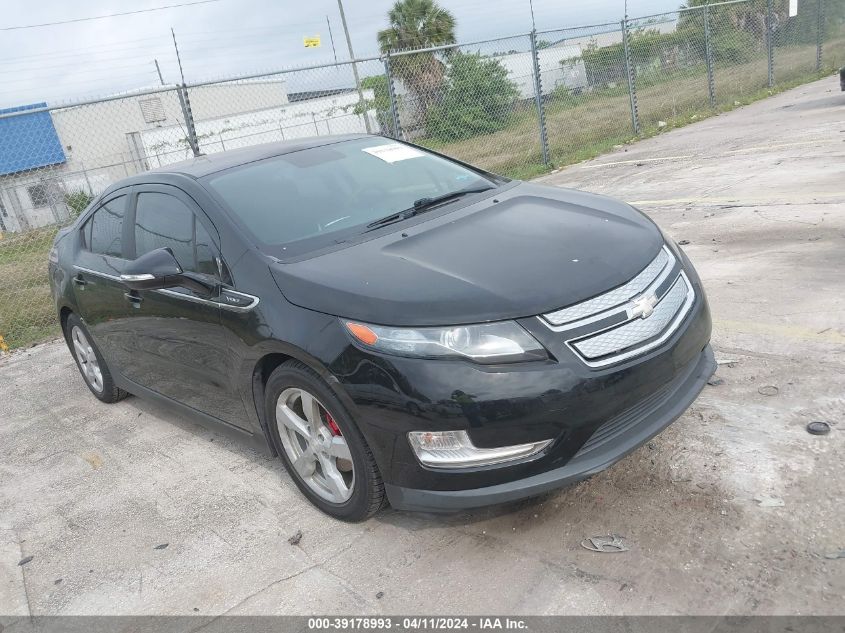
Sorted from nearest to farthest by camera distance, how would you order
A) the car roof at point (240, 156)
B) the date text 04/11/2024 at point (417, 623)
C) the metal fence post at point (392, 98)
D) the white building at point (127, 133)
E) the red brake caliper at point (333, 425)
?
1. the date text 04/11/2024 at point (417, 623)
2. the red brake caliper at point (333, 425)
3. the car roof at point (240, 156)
4. the metal fence post at point (392, 98)
5. the white building at point (127, 133)

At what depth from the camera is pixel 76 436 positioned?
482 cm

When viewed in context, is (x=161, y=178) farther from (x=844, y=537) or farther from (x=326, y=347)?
(x=844, y=537)

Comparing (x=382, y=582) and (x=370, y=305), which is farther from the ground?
(x=370, y=305)

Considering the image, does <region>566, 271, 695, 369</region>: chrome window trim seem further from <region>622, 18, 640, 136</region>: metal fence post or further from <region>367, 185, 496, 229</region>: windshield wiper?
<region>622, 18, 640, 136</region>: metal fence post

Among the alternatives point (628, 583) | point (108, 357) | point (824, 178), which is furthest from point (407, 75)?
point (628, 583)

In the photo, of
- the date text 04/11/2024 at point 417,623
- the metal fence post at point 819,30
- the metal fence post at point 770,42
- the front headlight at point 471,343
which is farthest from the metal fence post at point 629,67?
the date text 04/11/2024 at point 417,623

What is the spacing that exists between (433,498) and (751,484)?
4.06ft

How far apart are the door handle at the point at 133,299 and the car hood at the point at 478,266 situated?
4.25 feet

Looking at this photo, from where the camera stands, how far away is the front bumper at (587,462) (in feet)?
8.68

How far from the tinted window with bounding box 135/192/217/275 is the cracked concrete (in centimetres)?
113

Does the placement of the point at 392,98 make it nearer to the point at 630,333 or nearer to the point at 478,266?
the point at 478,266

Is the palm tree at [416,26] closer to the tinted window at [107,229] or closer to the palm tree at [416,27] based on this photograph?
the palm tree at [416,27]

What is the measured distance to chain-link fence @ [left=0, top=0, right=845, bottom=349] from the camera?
431 inches

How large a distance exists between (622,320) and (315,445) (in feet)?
4.44
